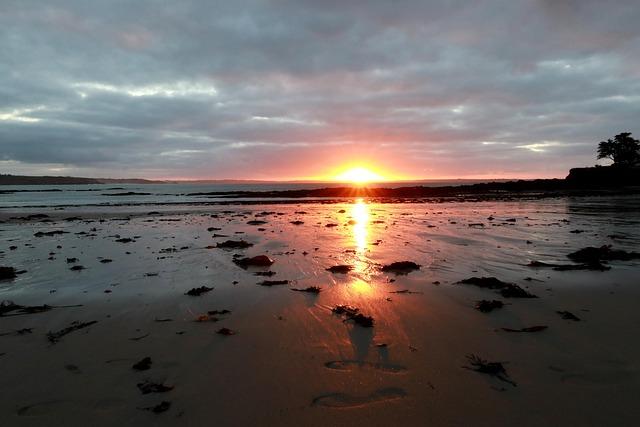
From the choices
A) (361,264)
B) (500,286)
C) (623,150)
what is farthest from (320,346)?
(623,150)

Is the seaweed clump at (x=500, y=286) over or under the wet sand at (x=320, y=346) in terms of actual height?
over

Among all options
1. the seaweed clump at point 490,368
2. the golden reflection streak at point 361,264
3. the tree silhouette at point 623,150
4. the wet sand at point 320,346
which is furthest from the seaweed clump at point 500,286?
the tree silhouette at point 623,150

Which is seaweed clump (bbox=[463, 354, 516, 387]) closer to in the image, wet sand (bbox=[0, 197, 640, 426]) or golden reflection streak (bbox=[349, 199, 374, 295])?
wet sand (bbox=[0, 197, 640, 426])

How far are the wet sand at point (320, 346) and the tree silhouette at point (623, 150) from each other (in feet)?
259

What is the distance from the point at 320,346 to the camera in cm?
503

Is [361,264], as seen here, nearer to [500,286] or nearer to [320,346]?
[500,286]

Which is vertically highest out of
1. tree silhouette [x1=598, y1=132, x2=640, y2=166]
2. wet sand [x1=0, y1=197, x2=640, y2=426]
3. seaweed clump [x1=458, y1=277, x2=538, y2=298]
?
tree silhouette [x1=598, y1=132, x2=640, y2=166]

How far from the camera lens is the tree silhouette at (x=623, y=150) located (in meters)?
68.6

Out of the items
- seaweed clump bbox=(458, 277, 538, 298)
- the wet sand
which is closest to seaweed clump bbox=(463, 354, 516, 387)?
the wet sand

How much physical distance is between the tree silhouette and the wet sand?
78.8m

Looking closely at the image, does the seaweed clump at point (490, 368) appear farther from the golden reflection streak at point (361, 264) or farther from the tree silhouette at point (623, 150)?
the tree silhouette at point (623, 150)

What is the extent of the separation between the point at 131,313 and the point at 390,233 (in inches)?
459

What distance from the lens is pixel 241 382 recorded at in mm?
4137

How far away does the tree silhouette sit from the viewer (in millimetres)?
68562
